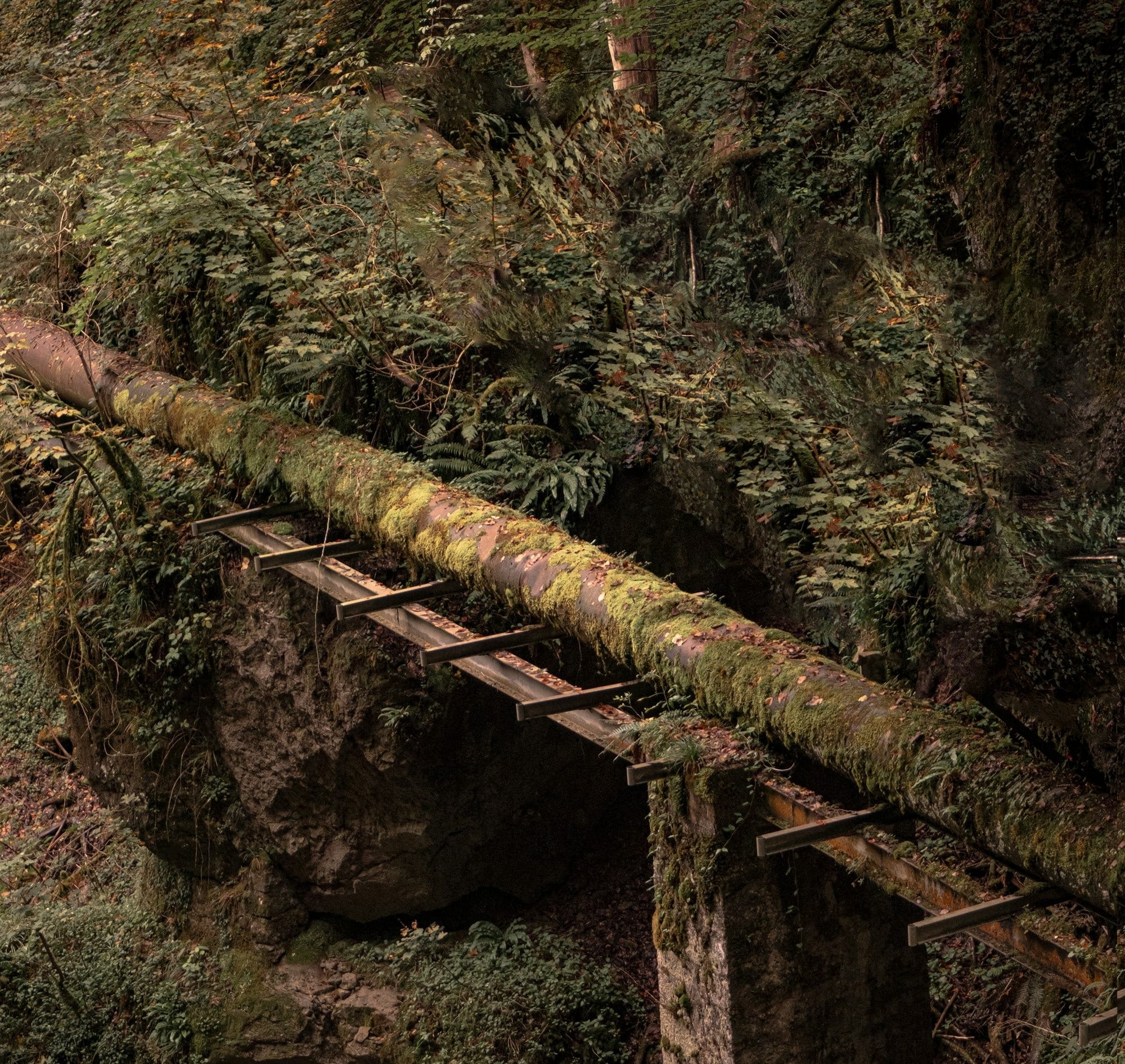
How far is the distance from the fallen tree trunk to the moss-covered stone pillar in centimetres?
52

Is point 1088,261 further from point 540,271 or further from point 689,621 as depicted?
point 540,271

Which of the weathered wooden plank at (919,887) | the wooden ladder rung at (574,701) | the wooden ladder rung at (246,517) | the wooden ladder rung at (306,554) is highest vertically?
the wooden ladder rung at (246,517)

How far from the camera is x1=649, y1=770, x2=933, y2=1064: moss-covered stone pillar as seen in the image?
6383mm

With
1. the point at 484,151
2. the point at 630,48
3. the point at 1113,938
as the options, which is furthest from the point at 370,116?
the point at 1113,938

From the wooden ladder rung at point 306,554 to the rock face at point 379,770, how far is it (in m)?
0.70

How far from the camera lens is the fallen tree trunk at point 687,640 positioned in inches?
186

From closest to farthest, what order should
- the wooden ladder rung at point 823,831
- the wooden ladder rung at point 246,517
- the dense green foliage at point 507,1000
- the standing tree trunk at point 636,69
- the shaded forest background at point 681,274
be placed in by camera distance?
the shaded forest background at point 681,274, the wooden ladder rung at point 823,831, the dense green foliage at point 507,1000, the wooden ladder rung at point 246,517, the standing tree trunk at point 636,69

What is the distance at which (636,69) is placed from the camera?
10.5m

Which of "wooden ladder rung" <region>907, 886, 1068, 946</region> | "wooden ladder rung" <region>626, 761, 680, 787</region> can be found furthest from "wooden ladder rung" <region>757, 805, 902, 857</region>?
"wooden ladder rung" <region>626, 761, 680, 787</region>

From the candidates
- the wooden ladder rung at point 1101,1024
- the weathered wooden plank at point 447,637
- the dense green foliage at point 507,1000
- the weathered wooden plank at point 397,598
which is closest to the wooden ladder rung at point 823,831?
the weathered wooden plank at point 447,637

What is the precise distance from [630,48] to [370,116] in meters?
2.23

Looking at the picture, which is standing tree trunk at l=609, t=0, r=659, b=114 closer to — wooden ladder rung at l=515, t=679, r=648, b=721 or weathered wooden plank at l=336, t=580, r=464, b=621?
weathered wooden plank at l=336, t=580, r=464, b=621

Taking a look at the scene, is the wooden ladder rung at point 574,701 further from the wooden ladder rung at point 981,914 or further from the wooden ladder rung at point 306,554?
A: the wooden ladder rung at point 306,554

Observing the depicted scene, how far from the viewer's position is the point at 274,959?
10.2 metres
